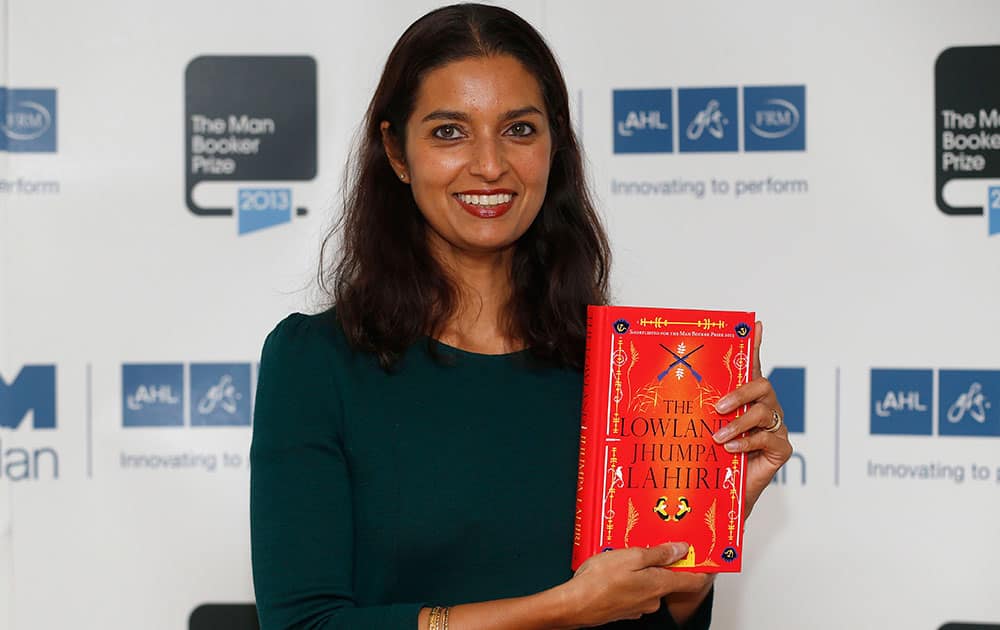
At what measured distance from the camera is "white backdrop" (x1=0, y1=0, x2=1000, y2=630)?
259 centimetres

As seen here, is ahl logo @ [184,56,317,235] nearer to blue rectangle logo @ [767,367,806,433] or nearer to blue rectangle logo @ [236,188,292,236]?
blue rectangle logo @ [236,188,292,236]

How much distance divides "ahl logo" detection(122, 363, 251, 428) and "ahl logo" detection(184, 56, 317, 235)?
0.42 m

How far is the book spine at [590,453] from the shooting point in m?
1.33

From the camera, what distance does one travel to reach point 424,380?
144cm

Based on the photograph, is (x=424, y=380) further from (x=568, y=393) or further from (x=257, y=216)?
(x=257, y=216)

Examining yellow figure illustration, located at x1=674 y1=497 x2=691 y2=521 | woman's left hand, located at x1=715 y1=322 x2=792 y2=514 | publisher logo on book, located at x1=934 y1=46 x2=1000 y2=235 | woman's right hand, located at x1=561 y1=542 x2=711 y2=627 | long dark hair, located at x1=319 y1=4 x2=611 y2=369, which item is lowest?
woman's right hand, located at x1=561 y1=542 x2=711 y2=627

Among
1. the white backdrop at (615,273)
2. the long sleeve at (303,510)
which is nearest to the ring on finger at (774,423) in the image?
the long sleeve at (303,510)

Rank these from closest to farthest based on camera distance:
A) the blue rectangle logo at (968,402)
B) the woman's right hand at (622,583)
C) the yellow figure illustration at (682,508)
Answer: the woman's right hand at (622,583), the yellow figure illustration at (682,508), the blue rectangle logo at (968,402)

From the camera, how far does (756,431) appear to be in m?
1.42

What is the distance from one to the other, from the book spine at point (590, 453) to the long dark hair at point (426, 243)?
0.16m

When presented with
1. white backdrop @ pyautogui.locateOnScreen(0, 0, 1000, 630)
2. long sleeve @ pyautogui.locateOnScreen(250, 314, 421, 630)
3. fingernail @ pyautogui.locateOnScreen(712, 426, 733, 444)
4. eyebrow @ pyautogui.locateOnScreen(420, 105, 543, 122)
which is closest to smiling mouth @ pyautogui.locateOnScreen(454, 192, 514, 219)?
eyebrow @ pyautogui.locateOnScreen(420, 105, 543, 122)

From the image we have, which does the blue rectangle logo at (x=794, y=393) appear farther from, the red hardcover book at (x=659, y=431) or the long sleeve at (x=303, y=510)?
the long sleeve at (x=303, y=510)

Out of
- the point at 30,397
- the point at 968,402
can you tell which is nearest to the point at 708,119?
the point at 968,402

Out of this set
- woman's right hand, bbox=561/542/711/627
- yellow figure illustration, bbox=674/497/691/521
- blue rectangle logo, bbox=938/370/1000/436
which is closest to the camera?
woman's right hand, bbox=561/542/711/627
